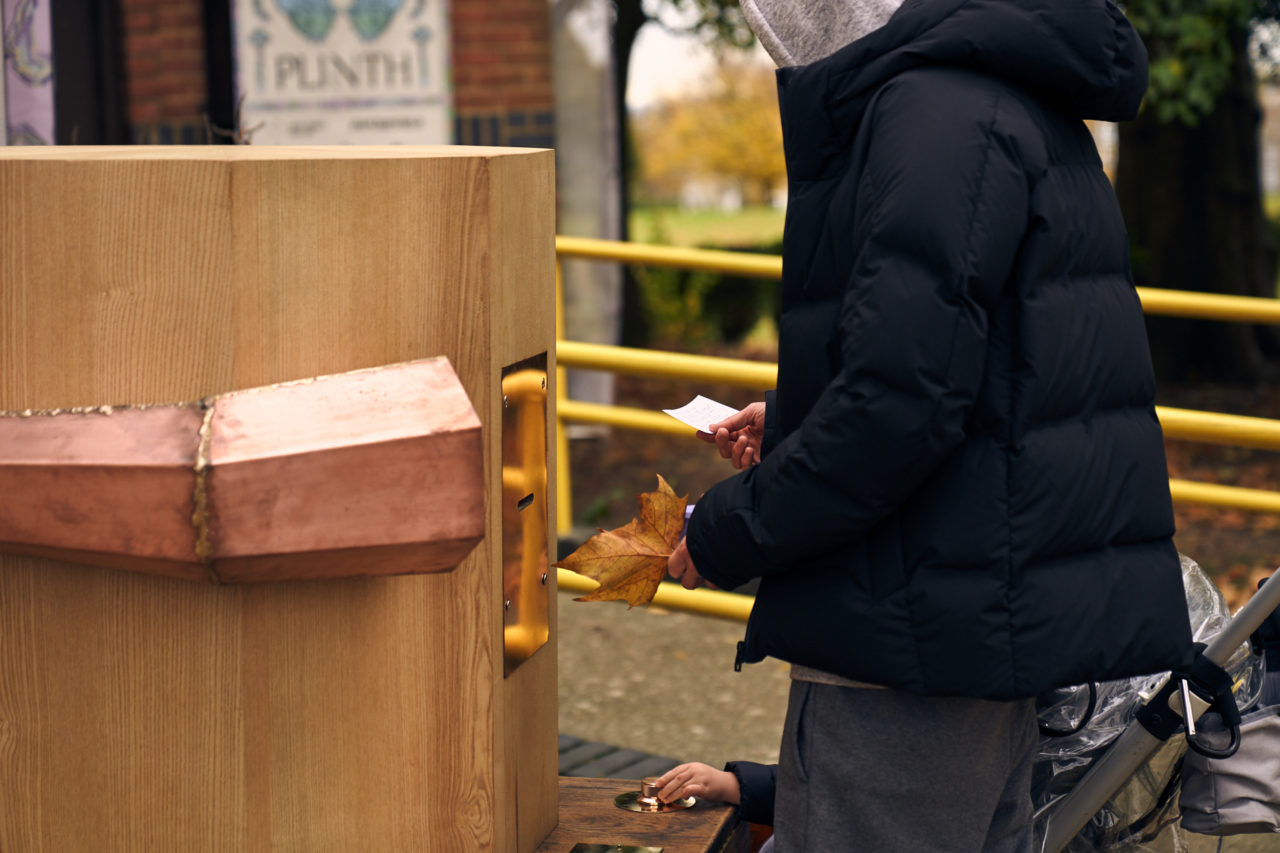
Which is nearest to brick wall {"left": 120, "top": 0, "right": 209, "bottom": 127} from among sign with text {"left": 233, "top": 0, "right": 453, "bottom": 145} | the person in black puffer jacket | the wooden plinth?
sign with text {"left": 233, "top": 0, "right": 453, "bottom": 145}

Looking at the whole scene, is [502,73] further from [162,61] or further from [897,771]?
[897,771]

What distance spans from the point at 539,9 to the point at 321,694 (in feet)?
20.1

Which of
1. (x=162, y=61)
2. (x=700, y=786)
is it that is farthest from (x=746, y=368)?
(x=162, y=61)

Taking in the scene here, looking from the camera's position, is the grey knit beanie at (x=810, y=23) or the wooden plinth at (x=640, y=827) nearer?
the grey knit beanie at (x=810, y=23)

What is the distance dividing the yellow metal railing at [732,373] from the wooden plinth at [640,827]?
1194mm

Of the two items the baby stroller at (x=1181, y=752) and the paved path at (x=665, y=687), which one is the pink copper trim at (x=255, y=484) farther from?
the paved path at (x=665, y=687)

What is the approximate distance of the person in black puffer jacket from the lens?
1.64 metres

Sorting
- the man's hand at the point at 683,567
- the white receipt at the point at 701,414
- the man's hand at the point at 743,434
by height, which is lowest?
the man's hand at the point at 683,567

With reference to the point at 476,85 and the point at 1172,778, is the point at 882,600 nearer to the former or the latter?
the point at 1172,778

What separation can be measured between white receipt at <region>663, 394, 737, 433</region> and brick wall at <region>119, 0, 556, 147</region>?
5.22 meters

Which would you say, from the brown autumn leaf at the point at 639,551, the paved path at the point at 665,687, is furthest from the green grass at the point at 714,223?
the brown autumn leaf at the point at 639,551

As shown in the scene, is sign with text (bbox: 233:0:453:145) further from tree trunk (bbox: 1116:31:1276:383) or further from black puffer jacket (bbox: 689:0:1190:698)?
tree trunk (bbox: 1116:31:1276:383)

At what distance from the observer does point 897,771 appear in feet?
6.02

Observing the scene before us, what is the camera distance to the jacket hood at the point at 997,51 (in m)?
1.69
